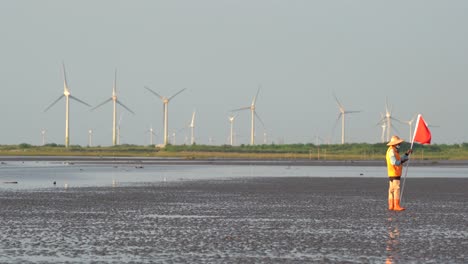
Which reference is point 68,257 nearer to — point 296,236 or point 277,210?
point 296,236

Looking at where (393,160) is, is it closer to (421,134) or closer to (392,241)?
(421,134)

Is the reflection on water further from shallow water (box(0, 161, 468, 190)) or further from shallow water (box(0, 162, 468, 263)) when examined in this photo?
shallow water (box(0, 161, 468, 190))

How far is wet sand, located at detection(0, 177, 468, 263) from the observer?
1588 centimetres

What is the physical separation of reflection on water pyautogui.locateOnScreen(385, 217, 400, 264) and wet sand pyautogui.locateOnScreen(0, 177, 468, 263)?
0.07ft

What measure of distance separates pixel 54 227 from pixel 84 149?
139 metres

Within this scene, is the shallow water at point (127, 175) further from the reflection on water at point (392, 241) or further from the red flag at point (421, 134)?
the reflection on water at point (392, 241)

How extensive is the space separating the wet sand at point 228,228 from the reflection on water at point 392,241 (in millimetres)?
20

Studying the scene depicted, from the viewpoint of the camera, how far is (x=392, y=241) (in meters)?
18.0

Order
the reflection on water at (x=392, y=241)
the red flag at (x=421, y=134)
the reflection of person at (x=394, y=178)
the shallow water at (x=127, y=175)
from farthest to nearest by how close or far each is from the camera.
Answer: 1. the shallow water at (x=127, y=175)
2. the red flag at (x=421, y=134)
3. the reflection of person at (x=394, y=178)
4. the reflection on water at (x=392, y=241)

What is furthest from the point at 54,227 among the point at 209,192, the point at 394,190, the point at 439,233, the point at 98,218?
the point at 209,192

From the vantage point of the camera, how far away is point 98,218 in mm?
22922

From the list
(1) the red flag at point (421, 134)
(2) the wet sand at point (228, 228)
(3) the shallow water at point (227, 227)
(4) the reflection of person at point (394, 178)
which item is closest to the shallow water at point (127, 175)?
(3) the shallow water at point (227, 227)

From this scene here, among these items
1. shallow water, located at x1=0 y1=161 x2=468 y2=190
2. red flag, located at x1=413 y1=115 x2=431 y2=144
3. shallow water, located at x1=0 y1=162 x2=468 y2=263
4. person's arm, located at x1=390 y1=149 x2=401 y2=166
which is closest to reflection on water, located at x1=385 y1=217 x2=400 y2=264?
shallow water, located at x1=0 y1=162 x2=468 y2=263

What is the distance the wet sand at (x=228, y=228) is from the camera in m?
15.9
